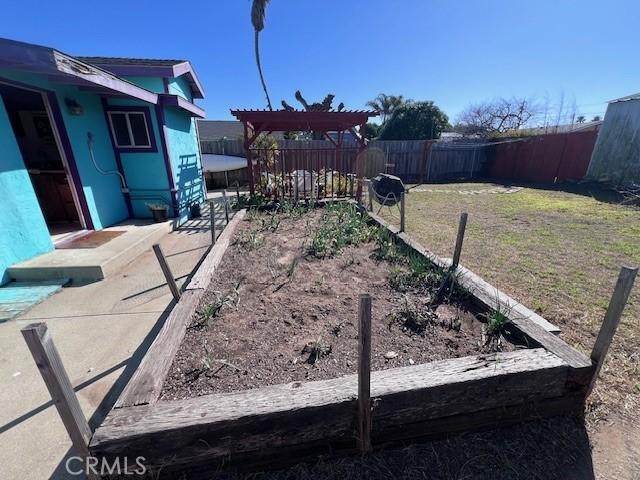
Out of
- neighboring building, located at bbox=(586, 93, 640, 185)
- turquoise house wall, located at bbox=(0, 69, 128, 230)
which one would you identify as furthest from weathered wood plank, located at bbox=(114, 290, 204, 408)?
neighboring building, located at bbox=(586, 93, 640, 185)

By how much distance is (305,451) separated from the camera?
1.49 m

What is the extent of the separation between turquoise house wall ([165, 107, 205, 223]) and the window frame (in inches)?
14.0

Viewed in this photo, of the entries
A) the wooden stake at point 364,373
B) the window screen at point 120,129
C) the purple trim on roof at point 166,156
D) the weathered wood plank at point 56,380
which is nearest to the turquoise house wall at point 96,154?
the window screen at point 120,129

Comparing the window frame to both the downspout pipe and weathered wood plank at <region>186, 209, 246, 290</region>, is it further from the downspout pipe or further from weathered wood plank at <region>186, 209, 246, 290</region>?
weathered wood plank at <region>186, 209, 246, 290</region>

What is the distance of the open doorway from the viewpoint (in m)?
5.18

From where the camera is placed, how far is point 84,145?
5.00m

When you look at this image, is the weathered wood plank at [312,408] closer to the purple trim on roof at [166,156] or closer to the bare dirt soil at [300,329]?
the bare dirt soil at [300,329]

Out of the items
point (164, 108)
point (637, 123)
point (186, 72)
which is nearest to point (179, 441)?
point (164, 108)

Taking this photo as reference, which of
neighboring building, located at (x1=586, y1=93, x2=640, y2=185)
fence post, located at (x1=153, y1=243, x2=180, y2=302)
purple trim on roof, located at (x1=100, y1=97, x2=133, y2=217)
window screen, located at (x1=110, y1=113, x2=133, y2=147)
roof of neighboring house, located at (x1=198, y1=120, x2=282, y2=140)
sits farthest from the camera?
roof of neighboring house, located at (x1=198, y1=120, x2=282, y2=140)

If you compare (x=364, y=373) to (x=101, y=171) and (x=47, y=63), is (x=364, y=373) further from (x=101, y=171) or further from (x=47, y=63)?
(x=101, y=171)

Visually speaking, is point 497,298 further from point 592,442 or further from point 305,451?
point 305,451

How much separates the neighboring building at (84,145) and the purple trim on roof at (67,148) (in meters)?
0.01

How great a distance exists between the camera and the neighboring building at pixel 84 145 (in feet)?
11.6

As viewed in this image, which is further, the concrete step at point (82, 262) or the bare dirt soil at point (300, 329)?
the concrete step at point (82, 262)
